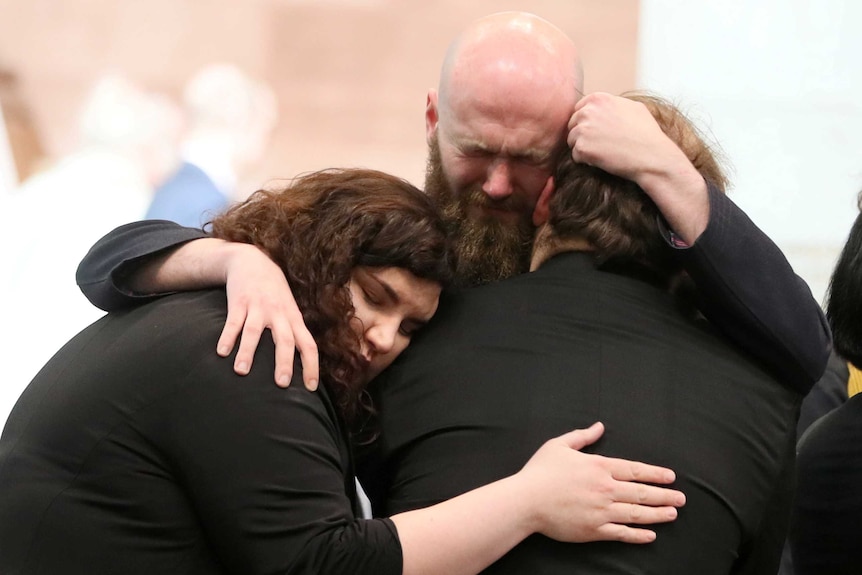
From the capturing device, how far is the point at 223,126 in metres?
2.74

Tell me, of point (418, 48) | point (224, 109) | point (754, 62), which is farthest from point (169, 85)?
point (754, 62)

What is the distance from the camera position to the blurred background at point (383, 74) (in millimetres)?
2723

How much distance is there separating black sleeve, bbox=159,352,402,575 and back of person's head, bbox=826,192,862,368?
2.63 feet

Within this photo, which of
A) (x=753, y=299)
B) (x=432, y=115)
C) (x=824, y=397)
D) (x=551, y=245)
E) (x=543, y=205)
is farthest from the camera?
(x=824, y=397)

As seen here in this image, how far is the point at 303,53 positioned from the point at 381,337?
5.55ft

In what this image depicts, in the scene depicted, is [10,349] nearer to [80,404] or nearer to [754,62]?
[80,404]

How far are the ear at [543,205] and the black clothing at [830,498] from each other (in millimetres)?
531

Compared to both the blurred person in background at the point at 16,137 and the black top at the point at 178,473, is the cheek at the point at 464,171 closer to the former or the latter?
the black top at the point at 178,473

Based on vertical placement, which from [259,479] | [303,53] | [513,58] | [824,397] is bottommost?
[824,397]

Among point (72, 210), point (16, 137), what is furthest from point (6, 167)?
point (72, 210)

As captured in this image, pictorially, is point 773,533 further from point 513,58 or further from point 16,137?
point 16,137

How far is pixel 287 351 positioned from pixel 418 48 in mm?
1816

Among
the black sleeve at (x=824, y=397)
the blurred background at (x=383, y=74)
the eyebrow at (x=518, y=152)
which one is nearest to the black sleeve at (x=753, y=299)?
the eyebrow at (x=518, y=152)

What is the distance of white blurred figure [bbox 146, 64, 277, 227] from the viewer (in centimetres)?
273
